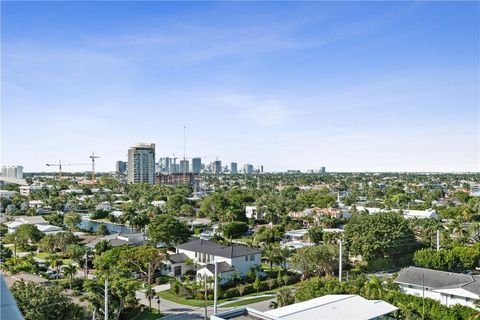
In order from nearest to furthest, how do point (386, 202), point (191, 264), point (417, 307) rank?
point (417, 307) → point (191, 264) → point (386, 202)

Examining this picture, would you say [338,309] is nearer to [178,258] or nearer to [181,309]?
[181,309]

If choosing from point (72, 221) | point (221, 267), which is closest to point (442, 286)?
point (221, 267)

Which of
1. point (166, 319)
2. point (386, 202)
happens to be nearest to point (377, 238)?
point (166, 319)

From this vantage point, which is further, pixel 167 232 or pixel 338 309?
pixel 167 232

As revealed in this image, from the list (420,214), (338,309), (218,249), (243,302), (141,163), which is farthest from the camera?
(141,163)

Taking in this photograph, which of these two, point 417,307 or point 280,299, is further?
point 280,299

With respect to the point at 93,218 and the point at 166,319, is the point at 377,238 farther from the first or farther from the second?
the point at 93,218

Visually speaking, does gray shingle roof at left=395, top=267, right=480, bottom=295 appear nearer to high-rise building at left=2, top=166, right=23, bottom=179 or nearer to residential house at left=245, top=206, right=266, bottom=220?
high-rise building at left=2, top=166, right=23, bottom=179

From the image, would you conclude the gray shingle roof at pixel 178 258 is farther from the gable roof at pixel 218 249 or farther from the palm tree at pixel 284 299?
the palm tree at pixel 284 299
